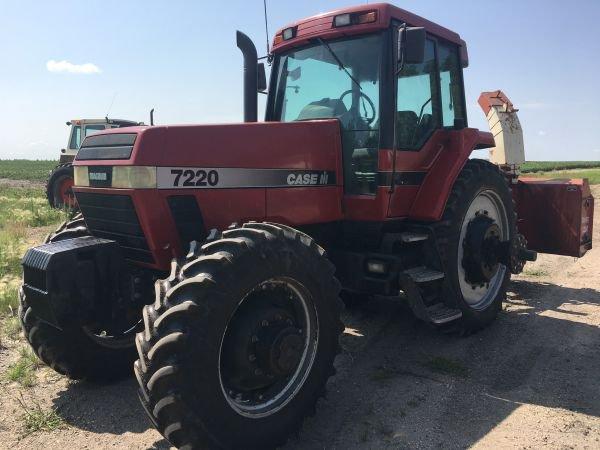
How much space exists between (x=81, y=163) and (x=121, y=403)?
1.77m

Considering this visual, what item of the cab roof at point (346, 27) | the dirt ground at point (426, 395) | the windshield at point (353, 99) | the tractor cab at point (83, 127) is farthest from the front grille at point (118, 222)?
the tractor cab at point (83, 127)

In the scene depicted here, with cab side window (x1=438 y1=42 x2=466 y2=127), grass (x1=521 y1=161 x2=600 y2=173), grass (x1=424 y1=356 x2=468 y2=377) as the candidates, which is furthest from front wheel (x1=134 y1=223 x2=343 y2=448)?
grass (x1=521 y1=161 x2=600 y2=173)

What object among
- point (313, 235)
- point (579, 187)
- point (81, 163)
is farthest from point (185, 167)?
point (579, 187)

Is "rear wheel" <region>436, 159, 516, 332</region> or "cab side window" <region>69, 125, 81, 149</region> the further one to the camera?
"cab side window" <region>69, 125, 81, 149</region>

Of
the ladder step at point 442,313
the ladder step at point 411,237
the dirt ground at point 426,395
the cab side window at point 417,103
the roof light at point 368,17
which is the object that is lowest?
the dirt ground at point 426,395

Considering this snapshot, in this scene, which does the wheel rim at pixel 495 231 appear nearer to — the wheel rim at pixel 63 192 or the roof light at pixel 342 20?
the roof light at pixel 342 20

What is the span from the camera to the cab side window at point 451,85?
5109 mm

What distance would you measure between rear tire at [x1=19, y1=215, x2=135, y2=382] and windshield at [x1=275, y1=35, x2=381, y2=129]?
2187mm

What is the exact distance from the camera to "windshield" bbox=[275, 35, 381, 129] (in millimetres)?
4348

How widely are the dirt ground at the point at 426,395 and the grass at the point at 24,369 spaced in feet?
0.22

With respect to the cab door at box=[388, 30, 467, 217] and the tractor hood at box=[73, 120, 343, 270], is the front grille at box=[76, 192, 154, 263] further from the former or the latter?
the cab door at box=[388, 30, 467, 217]

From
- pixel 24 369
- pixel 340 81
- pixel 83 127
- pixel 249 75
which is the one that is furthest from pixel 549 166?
pixel 24 369

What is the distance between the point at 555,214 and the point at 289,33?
154 inches

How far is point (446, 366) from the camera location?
425 centimetres
